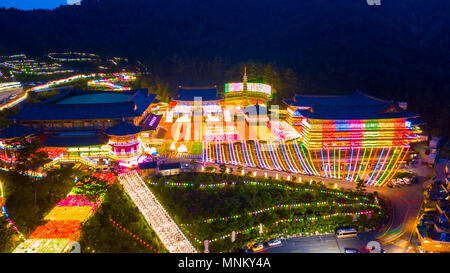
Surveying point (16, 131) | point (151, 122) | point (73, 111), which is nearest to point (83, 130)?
point (73, 111)

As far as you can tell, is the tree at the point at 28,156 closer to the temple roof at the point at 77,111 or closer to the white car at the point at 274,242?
the temple roof at the point at 77,111

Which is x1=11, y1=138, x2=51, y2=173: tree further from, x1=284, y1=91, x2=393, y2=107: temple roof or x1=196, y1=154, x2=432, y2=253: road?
x1=284, y1=91, x2=393, y2=107: temple roof

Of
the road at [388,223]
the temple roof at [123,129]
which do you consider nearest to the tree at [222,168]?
the road at [388,223]

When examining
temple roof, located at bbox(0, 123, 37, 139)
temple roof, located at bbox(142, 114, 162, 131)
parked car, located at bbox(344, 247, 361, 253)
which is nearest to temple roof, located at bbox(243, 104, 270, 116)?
temple roof, located at bbox(142, 114, 162, 131)

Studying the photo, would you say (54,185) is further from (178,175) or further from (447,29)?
(447,29)

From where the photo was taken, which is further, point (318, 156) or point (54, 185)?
point (318, 156)

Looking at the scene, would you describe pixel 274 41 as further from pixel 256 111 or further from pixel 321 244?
pixel 321 244
